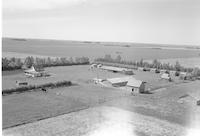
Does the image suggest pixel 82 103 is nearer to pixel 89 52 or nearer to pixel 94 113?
pixel 94 113

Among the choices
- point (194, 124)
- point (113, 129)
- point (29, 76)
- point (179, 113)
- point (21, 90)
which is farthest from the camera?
point (29, 76)

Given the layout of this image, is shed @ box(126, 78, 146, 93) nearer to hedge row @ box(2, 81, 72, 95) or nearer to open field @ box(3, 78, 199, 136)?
open field @ box(3, 78, 199, 136)

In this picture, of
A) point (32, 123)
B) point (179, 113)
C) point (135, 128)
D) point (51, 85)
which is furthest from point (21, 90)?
point (179, 113)

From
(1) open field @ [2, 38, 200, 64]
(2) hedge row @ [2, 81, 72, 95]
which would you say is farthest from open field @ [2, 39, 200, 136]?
(1) open field @ [2, 38, 200, 64]

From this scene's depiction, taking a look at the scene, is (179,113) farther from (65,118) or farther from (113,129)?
(65,118)

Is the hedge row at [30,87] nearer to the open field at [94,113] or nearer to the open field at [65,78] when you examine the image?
the open field at [94,113]

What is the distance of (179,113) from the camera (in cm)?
715

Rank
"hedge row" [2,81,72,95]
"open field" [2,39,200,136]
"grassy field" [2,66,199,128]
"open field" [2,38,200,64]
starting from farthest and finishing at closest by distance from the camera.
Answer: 1. "open field" [2,38,200,64]
2. "hedge row" [2,81,72,95]
3. "grassy field" [2,66,199,128]
4. "open field" [2,39,200,136]

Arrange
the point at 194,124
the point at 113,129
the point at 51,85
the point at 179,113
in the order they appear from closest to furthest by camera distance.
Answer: the point at 113,129 → the point at 194,124 → the point at 179,113 → the point at 51,85

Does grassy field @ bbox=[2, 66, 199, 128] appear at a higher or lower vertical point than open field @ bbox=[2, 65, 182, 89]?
lower

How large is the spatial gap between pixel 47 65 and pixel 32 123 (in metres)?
13.8

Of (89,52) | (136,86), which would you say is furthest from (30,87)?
(89,52)

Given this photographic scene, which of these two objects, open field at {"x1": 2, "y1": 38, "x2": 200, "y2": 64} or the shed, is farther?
open field at {"x1": 2, "y1": 38, "x2": 200, "y2": 64}

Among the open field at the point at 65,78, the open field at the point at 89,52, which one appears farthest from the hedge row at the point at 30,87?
the open field at the point at 89,52
